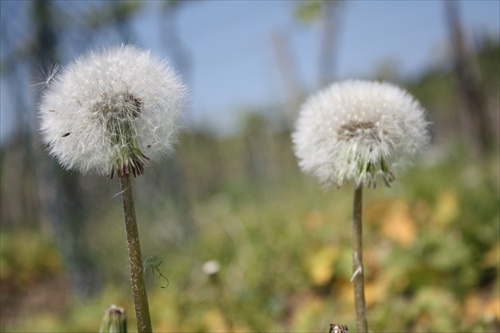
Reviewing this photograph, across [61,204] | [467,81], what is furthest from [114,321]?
[467,81]

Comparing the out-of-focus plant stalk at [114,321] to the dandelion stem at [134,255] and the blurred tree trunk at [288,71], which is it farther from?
the blurred tree trunk at [288,71]

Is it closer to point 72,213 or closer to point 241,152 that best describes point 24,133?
point 72,213

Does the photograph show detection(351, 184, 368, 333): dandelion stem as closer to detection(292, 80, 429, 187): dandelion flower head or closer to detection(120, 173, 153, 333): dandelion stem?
detection(292, 80, 429, 187): dandelion flower head

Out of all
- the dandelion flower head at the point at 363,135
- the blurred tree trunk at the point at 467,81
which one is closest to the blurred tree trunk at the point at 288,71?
the blurred tree trunk at the point at 467,81

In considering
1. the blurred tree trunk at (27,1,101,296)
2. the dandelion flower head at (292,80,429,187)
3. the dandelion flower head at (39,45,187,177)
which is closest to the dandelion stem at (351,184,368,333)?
the dandelion flower head at (292,80,429,187)

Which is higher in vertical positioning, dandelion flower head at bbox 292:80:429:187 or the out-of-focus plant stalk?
dandelion flower head at bbox 292:80:429:187
